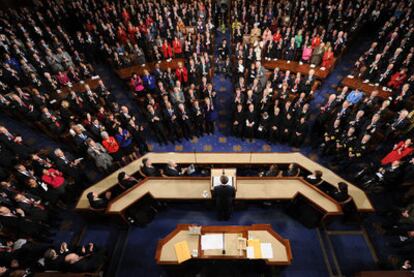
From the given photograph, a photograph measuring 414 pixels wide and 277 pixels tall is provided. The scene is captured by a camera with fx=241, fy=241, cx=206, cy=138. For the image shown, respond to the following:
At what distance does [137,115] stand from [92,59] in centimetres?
423

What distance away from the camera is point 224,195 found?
15.7 ft

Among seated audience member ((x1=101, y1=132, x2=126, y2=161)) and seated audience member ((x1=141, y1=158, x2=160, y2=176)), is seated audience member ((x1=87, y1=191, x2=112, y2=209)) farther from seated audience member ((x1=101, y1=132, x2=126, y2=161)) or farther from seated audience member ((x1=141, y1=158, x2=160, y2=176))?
seated audience member ((x1=101, y1=132, x2=126, y2=161))

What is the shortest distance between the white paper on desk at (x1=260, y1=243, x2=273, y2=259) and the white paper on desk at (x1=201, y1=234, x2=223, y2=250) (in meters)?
0.74

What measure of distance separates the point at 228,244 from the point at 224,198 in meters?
0.86

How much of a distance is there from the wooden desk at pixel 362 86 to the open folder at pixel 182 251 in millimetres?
6816

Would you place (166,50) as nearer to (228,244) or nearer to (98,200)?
(98,200)

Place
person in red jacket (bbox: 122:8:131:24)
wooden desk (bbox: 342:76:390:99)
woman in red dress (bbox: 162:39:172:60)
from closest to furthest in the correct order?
1. wooden desk (bbox: 342:76:390:99)
2. woman in red dress (bbox: 162:39:172:60)
3. person in red jacket (bbox: 122:8:131:24)

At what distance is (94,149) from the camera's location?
594cm

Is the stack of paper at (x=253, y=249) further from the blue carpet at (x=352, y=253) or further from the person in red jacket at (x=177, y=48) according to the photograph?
the person in red jacket at (x=177, y=48)

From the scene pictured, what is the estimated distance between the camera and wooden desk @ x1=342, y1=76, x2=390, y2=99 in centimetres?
707

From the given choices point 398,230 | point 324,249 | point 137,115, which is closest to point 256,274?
point 324,249

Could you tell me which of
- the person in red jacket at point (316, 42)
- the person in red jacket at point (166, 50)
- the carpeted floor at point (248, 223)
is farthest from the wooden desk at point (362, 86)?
the person in red jacket at point (166, 50)

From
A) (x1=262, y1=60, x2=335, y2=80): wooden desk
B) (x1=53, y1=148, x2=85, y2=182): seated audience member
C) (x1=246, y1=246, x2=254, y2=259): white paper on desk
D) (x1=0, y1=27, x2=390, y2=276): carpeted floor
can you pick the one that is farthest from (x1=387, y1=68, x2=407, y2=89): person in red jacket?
(x1=53, y1=148, x2=85, y2=182): seated audience member

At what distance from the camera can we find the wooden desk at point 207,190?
16.9 ft
